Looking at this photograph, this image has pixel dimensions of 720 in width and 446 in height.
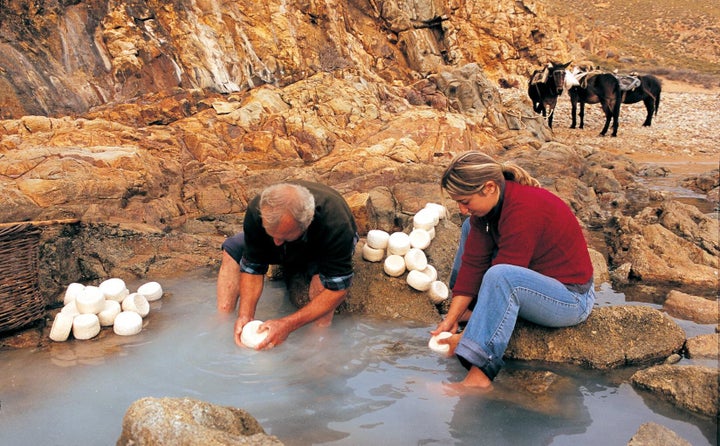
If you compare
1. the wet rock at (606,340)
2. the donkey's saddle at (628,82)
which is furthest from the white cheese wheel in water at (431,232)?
the donkey's saddle at (628,82)

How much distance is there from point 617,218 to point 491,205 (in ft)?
16.1

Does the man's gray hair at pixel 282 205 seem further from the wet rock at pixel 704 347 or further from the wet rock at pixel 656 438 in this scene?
the wet rock at pixel 704 347

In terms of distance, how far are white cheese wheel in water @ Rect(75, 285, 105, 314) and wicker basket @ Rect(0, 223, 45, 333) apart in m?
0.34

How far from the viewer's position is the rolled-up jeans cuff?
2840mm

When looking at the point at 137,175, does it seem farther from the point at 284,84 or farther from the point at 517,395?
the point at 517,395

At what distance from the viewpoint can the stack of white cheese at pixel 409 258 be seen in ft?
13.8

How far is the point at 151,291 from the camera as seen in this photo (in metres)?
4.36

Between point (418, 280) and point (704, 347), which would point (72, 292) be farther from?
point (704, 347)

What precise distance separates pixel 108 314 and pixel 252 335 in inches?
49.5

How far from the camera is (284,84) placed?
1071 centimetres

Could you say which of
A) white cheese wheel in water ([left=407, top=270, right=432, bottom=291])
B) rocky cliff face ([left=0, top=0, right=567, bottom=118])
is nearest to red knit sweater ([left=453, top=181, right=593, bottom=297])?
white cheese wheel in water ([left=407, top=270, right=432, bottom=291])

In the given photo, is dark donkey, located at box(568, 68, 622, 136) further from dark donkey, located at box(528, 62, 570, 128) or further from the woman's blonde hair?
the woman's blonde hair

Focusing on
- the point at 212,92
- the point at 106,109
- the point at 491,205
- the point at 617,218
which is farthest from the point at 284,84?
the point at 491,205

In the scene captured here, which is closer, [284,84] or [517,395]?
[517,395]
